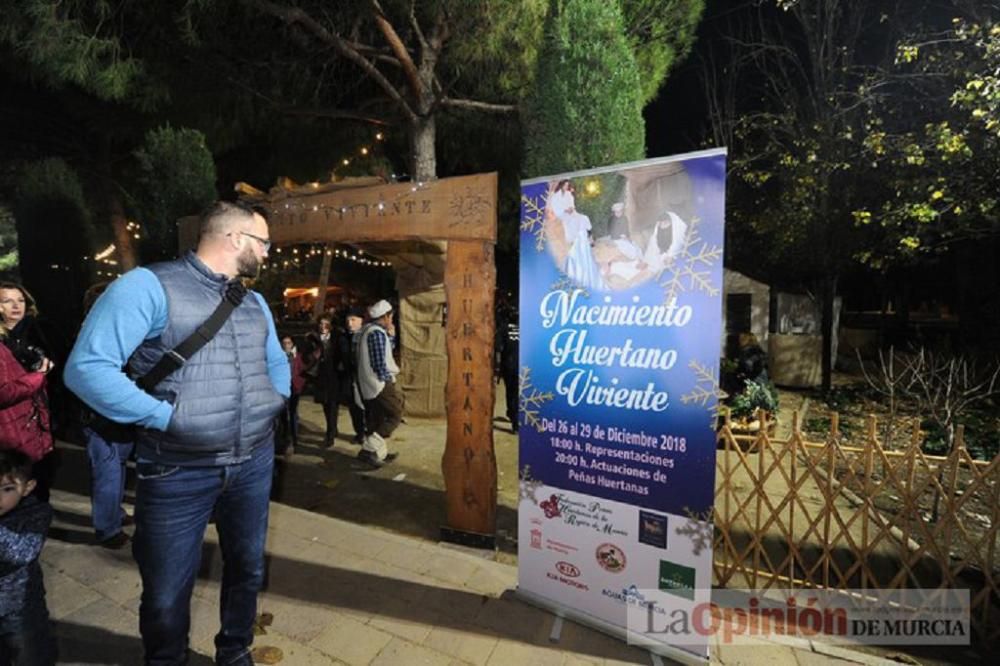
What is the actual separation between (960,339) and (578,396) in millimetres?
14446

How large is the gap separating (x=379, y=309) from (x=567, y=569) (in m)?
3.69

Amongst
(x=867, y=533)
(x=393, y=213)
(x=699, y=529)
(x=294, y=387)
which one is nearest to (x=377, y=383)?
(x=294, y=387)

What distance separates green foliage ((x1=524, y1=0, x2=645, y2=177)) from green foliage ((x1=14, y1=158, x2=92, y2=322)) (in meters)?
12.1

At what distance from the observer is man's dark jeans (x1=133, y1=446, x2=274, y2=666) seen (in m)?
1.87

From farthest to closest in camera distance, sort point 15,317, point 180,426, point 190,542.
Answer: point 15,317, point 190,542, point 180,426

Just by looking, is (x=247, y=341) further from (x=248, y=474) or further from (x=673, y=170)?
(x=673, y=170)

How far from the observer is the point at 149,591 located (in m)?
1.90

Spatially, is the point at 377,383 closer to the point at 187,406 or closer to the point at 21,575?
the point at 21,575

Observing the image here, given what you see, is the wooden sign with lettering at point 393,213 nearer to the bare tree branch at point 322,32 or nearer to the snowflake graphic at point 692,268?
the snowflake graphic at point 692,268

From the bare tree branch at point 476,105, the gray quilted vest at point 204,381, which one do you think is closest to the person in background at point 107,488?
the gray quilted vest at point 204,381

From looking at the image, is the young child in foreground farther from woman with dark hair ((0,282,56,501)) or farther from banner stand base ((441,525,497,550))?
banner stand base ((441,525,497,550))

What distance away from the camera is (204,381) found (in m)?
1.87

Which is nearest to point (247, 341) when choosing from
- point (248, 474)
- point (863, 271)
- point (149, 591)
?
point (248, 474)

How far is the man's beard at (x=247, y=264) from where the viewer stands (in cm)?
208
